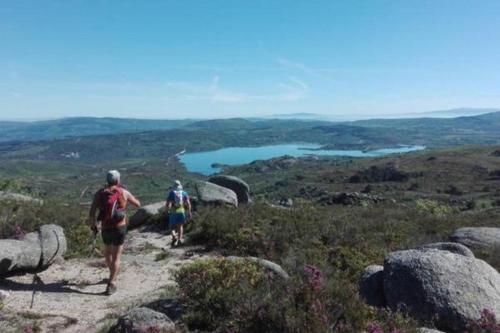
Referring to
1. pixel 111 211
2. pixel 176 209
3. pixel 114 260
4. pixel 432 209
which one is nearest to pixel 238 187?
pixel 176 209

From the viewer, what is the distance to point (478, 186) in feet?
250

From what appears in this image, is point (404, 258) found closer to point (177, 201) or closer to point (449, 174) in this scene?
point (177, 201)

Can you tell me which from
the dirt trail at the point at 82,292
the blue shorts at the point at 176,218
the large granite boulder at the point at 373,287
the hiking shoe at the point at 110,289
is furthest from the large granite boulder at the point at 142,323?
the blue shorts at the point at 176,218

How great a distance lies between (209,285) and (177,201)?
8.12m

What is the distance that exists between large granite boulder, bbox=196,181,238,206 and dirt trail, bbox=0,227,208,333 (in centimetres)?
836

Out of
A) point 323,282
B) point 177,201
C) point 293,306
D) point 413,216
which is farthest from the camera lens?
point 413,216

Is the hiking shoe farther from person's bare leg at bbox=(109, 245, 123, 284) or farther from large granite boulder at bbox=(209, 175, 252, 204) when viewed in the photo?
large granite boulder at bbox=(209, 175, 252, 204)

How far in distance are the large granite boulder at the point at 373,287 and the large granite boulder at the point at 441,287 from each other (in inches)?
10.9

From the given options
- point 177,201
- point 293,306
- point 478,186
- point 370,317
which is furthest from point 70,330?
point 478,186

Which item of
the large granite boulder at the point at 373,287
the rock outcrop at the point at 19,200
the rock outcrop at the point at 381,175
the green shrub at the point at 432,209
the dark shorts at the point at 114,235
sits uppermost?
the dark shorts at the point at 114,235

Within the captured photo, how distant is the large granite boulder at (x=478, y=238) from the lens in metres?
12.9

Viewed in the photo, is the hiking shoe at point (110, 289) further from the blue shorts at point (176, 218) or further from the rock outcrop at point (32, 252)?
the blue shorts at point (176, 218)

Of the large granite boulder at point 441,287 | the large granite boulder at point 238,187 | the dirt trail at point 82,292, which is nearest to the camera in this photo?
the large granite boulder at point 441,287

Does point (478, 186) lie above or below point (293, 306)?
below
